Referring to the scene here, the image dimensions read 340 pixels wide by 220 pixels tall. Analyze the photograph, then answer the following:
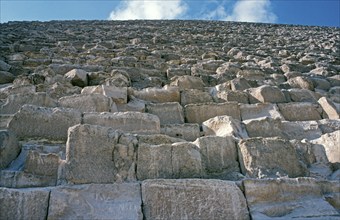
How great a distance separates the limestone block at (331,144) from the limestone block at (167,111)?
1.21 meters

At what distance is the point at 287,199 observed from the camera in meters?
2.48

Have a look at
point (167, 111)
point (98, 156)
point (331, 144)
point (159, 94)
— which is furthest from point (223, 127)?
point (98, 156)

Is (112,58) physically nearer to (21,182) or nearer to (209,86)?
(209,86)

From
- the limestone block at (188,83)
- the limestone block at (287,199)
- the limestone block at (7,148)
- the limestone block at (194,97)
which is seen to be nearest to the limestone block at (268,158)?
the limestone block at (287,199)

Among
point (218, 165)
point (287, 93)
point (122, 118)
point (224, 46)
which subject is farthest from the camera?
point (224, 46)

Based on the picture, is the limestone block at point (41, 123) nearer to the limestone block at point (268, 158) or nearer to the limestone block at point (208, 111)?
the limestone block at point (208, 111)

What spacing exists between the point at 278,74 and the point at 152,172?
11.5 feet

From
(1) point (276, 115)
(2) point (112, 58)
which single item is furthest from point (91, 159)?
(2) point (112, 58)

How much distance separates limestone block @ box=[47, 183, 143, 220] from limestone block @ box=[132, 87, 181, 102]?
1.69 metres

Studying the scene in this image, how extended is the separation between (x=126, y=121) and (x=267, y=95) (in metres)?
1.72

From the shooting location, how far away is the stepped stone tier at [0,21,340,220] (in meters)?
2.34

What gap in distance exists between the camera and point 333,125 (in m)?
3.59

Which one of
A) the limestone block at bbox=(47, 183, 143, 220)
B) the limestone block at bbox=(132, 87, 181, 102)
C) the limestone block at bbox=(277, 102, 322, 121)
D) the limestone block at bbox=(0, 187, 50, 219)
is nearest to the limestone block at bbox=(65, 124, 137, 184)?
the limestone block at bbox=(47, 183, 143, 220)

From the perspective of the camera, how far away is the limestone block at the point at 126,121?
10.4 feet
